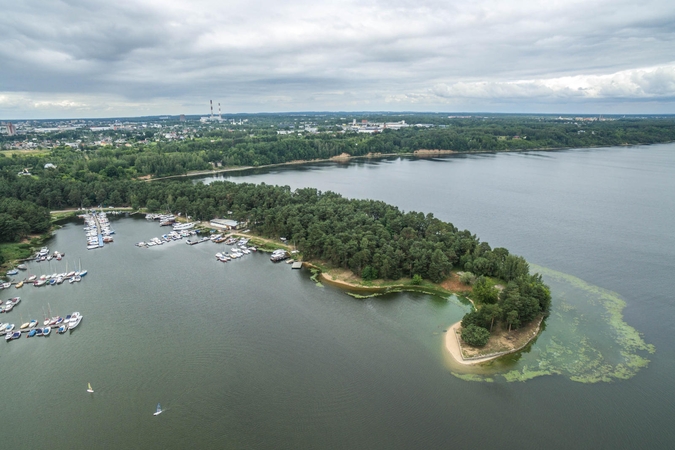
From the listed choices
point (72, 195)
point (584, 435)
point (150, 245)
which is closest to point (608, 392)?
point (584, 435)

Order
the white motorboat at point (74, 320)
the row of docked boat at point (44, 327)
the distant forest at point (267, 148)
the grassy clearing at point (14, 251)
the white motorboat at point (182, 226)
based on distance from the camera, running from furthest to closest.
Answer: the distant forest at point (267, 148)
the white motorboat at point (182, 226)
the grassy clearing at point (14, 251)
the white motorboat at point (74, 320)
the row of docked boat at point (44, 327)

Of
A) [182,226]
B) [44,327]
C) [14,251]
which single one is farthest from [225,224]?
[44,327]

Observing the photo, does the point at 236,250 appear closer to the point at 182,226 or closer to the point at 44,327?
the point at 182,226

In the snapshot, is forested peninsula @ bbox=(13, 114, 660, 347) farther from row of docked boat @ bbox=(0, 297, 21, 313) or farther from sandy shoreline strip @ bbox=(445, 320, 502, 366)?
row of docked boat @ bbox=(0, 297, 21, 313)

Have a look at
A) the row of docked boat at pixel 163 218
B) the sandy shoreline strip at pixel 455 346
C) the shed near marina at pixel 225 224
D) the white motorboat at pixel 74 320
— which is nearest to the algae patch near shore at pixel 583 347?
the sandy shoreline strip at pixel 455 346

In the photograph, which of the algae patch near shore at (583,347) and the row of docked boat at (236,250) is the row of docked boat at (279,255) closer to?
the row of docked boat at (236,250)

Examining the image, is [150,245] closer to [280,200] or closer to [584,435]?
[280,200]
